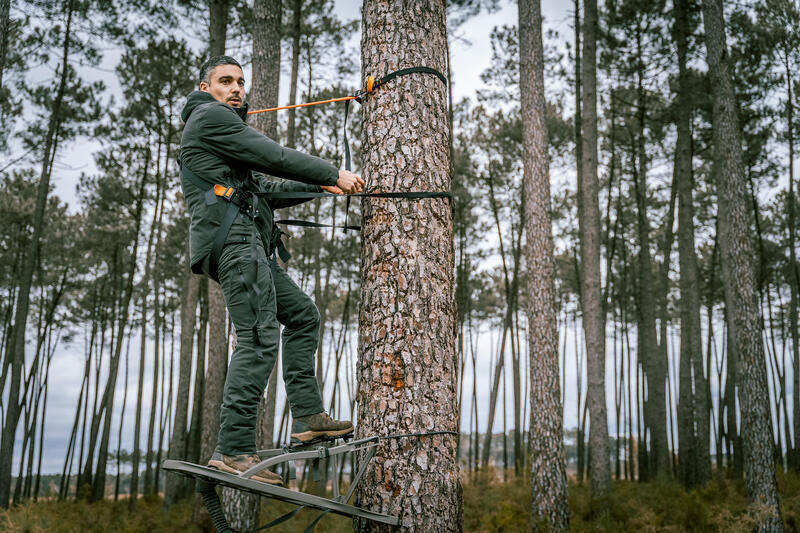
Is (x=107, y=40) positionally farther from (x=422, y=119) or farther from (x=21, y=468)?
(x=21, y=468)

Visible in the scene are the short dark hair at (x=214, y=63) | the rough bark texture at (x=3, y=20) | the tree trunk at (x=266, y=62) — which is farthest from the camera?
the tree trunk at (x=266, y=62)

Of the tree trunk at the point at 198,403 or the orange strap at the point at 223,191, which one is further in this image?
the tree trunk at the point at 198,403

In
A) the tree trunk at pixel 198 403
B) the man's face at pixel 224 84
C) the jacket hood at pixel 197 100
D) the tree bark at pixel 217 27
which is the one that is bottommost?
the tree trunk at pixel 198 403

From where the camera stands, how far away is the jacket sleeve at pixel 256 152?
8.64ft

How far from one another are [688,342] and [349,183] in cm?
1274

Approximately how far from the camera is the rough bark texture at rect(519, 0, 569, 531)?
7.65 meters

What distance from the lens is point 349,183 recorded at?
2.62 metres

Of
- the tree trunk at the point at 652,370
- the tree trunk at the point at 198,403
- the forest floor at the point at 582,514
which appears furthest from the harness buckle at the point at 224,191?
the tree trunk at the point at 198,403

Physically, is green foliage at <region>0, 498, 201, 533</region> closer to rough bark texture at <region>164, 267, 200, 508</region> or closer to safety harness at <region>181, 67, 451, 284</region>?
rough bark texture at <region>164, 267, 200, 508</region>

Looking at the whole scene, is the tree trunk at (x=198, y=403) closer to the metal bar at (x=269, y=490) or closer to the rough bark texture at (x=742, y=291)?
the rough bark texture at (x=742, y=291)

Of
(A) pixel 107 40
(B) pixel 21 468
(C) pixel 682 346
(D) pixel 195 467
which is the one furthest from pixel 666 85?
(B) pixel 21 468

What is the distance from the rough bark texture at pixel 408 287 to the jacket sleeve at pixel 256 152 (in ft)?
0.89

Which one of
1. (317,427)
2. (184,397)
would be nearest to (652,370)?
(184,397)

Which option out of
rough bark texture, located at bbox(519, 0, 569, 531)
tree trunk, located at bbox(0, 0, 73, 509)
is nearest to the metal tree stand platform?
rough bark texture, located at bbox(519, 0, 569, 531)
